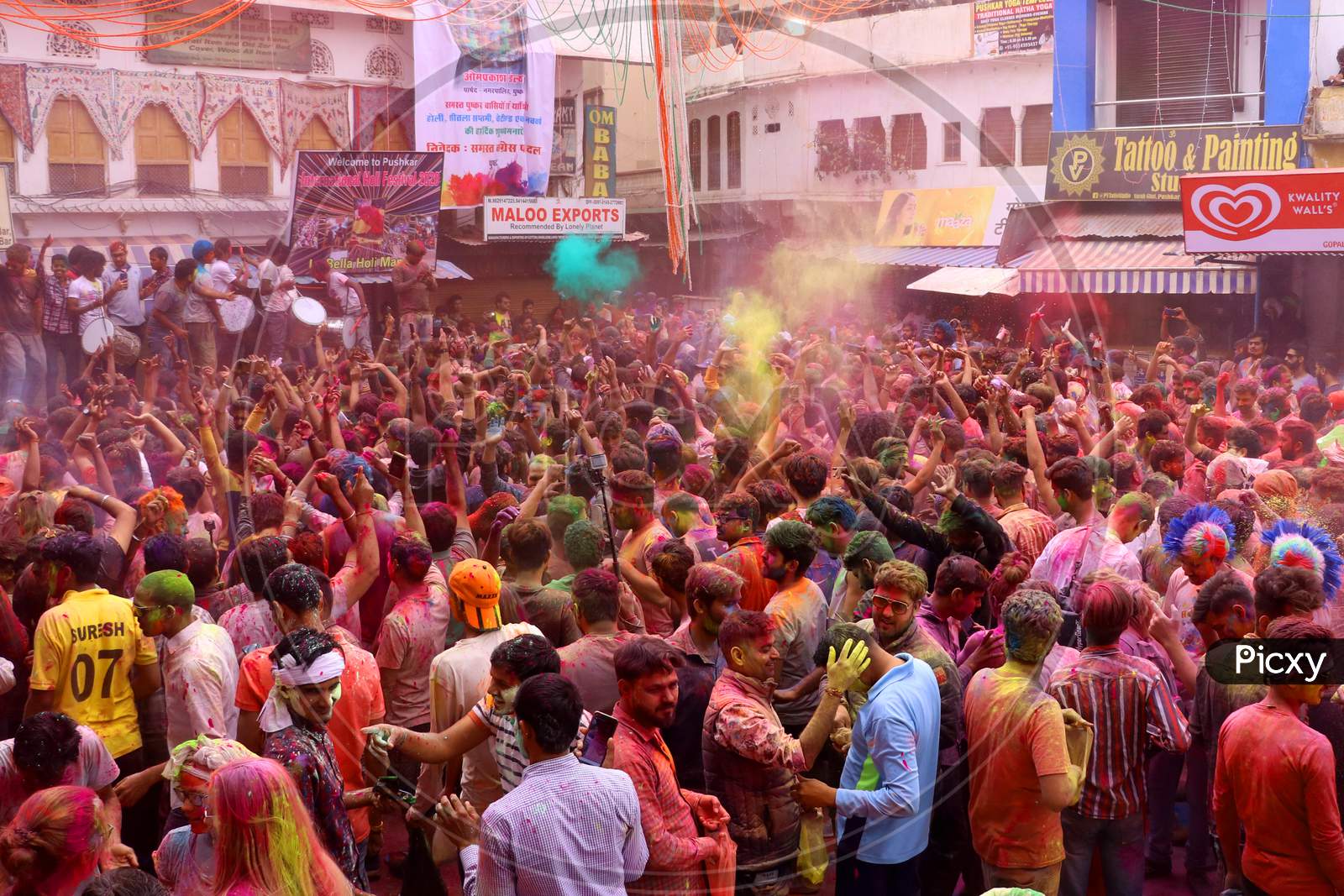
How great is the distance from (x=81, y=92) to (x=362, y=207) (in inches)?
204

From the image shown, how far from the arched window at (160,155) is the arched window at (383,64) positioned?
3.52 metres

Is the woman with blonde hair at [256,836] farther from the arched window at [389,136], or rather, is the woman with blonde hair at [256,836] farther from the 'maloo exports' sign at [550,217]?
the arched window at [389,136]

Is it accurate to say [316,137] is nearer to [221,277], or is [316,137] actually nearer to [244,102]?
[244,102]

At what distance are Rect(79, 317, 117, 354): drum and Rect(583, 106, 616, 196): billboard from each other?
12.3m

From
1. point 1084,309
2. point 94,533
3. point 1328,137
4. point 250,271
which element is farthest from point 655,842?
point 1084,309

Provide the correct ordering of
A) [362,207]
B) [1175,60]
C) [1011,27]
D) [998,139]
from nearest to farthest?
[362,207]
[1175,60]
[1011,27]
[998,139]

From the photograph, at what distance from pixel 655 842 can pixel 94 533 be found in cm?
321

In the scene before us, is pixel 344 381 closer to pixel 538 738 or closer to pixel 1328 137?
pixel 538 738

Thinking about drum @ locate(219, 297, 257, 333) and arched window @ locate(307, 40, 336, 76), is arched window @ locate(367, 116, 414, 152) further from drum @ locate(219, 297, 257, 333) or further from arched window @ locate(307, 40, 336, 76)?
drum @ locate(219, 297, 257, 333)

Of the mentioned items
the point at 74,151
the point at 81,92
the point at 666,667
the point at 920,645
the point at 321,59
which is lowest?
the point at 920,645

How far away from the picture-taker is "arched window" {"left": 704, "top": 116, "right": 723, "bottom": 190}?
28609 millimetres

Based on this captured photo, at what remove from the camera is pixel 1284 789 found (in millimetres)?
3580

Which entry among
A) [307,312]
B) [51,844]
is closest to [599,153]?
[307,312]

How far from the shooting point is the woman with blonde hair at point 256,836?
2.87 metres
